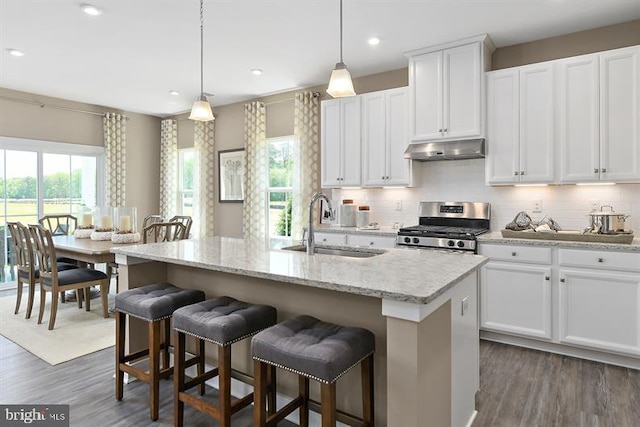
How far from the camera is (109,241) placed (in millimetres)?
→ 4465

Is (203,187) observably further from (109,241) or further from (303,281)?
(303,281)

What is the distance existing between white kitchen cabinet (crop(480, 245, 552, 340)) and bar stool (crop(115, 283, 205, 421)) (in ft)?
8.14

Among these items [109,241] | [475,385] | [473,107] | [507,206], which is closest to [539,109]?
[473,107]

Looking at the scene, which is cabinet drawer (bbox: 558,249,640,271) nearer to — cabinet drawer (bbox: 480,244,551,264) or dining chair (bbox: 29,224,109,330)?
cabinet drawer (bbox: 480,244,551,264)

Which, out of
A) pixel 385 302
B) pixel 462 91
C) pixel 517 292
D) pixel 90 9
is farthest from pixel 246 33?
pixel 517 292

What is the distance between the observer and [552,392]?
8.57 feet

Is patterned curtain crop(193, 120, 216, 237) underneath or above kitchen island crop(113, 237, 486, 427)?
above

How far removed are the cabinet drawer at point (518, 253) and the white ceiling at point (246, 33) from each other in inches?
77.1

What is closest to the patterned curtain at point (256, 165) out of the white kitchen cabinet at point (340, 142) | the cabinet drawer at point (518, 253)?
the white kitchen cabinet at point (340, 142)

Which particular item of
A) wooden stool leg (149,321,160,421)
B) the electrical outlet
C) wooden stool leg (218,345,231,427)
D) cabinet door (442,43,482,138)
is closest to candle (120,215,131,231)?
wooden stool leg (149,321,160,421)

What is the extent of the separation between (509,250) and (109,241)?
4.23 metres

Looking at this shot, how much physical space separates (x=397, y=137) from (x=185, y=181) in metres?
4.33

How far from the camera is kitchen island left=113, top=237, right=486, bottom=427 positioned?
1.56 m

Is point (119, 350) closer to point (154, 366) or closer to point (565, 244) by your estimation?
point (154, 366)
